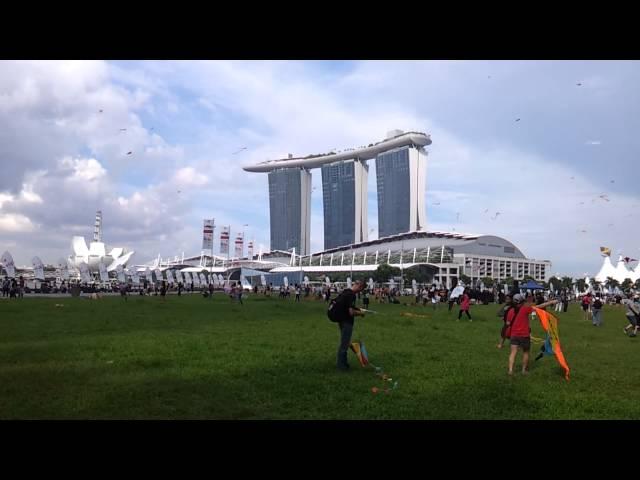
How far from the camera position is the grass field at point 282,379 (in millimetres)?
7422

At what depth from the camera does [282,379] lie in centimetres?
944

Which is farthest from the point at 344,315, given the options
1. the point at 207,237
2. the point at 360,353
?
the point at 207,237

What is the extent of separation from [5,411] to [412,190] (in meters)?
178

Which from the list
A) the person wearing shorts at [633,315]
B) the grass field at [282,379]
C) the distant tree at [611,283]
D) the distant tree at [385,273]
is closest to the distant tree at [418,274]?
the distant tree at [385,273]

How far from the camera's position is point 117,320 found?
70.5ft

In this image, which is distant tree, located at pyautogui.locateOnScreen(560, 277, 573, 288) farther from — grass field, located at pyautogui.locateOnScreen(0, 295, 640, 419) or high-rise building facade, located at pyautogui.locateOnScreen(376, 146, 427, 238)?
grass field, located at pyautogui.locateOnScreen(0, 295, 640, 419)

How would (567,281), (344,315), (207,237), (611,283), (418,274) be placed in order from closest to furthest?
(344,315) → (207,237) → (418,274) → (611,283) → (567,281)

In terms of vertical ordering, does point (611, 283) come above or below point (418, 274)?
below

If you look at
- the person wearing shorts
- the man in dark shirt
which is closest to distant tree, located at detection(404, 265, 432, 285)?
the person wearing shorts

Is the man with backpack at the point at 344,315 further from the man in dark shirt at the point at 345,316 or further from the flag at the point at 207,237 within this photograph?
the flag at the point at 207,237

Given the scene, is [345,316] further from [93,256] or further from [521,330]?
[93,256]
